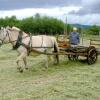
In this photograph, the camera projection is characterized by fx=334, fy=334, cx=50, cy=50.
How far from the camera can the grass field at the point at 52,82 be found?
24.8ft

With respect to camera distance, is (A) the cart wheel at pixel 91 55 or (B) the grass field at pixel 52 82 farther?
(A) the cart wheel at pixel 91 55

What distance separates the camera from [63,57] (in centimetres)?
1608

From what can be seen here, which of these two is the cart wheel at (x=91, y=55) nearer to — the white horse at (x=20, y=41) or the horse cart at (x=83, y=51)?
the horse cart at (x=83, y=51)

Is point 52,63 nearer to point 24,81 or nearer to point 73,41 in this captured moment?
point 73,41

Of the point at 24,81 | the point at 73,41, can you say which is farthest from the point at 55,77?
the point at 73,41

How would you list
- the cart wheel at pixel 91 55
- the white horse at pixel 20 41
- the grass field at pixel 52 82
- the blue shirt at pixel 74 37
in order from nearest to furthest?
the grass field at pixel 52 82 < the white horse at pixel 20 41 < the cart wheel at pixel 91 55 < the blue shirt at pixel 74 37

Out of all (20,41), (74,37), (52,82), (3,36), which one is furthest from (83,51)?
(52,82)

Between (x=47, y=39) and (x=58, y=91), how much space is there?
15.7ft

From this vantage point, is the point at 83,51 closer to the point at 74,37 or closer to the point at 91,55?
the point at 91,55

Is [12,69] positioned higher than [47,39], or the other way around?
[47,39]

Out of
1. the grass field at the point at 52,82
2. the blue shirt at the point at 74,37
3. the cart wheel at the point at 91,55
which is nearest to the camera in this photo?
the grass field at the point at 52,82

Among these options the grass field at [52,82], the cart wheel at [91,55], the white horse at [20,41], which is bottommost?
the grass field at [52,82]

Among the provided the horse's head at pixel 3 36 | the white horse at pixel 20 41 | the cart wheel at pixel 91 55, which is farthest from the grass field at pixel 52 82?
the horse's head at pixel 3 36

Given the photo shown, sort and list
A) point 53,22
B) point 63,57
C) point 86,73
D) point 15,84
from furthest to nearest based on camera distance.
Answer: point 53,22
point 63,57
point 86,73
point 15,84
